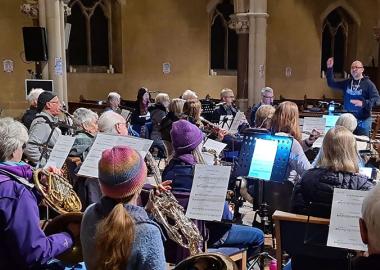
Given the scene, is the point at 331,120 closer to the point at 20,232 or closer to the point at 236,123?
the point at 236,123

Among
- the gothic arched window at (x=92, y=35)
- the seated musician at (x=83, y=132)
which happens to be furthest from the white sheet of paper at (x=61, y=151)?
the gothic arched window at (x=92, y=35)

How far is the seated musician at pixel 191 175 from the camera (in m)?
3.27

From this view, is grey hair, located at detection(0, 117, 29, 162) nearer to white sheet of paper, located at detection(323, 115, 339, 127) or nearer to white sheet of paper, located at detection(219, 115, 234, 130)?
white sheet of paper, located at detection(323, 115, 339, 127)

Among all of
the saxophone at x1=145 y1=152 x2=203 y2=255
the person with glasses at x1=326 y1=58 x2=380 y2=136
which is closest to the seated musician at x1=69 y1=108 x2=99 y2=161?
the saxophone at x1=145 y1=152 x2=203 y2=255

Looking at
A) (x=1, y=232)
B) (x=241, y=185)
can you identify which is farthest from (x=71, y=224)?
(x=241, y=185)

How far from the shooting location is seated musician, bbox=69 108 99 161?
14.0ft

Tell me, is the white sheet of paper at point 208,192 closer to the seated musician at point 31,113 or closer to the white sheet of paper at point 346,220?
the white sheet of paper at point 346,220

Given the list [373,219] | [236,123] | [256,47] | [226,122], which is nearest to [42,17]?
[226,122]

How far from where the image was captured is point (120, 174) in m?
2.04

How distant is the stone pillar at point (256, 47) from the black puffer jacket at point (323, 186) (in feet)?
29.8

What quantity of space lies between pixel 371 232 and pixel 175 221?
126 cm

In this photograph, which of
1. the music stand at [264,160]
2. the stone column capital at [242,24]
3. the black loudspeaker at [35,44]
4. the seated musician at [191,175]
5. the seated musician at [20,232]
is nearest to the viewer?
the seated musician at [20,232]

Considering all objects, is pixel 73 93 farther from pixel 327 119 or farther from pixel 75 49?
pixel 327 119

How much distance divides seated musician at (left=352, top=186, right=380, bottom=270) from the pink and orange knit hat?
0.87m
